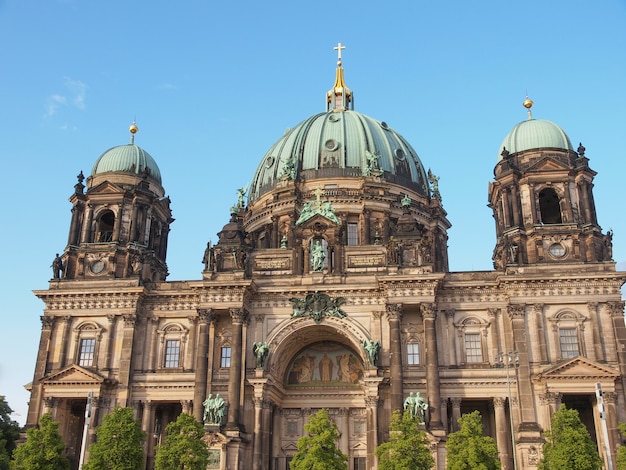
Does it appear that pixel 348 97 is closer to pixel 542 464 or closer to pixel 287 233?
pixel 287 233

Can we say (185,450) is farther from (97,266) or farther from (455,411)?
(97,266)

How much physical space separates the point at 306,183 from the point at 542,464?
3050cm

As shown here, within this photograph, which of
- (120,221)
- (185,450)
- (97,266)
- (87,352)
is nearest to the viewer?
(185,450)

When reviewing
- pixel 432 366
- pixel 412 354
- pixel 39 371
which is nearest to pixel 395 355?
pixel 412 354

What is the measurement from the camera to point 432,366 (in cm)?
4422

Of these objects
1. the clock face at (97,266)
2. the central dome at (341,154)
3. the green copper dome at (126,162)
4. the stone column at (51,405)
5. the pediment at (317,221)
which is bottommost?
the stone column at (51,405)

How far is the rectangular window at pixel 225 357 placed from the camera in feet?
155

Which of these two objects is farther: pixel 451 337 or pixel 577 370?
pixel 451 337

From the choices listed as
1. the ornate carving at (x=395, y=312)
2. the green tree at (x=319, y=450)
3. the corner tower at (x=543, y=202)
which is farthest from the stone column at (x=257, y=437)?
the corner tower at (x=543, y=202)

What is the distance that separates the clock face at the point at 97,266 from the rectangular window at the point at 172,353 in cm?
739

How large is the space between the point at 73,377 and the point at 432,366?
23.0m

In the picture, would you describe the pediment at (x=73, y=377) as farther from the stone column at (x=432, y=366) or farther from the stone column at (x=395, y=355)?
the stone column at (x=432, y=366)

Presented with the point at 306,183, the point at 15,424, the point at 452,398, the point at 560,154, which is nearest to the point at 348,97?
the point at 306,183

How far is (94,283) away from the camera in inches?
1964
